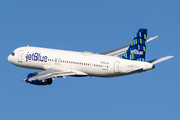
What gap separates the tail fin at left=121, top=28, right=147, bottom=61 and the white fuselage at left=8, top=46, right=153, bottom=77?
926mm

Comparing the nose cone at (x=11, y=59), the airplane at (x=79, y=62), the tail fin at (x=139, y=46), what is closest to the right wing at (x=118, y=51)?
the airplane at (x=79, y=62)

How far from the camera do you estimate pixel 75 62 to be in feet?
262

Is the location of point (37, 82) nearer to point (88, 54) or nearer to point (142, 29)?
point (88, 54)

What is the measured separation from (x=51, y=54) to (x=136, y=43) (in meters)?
16.4

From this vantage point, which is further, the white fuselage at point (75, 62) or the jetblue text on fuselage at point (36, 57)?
the jetblue text on fuselage at point (36, 57)

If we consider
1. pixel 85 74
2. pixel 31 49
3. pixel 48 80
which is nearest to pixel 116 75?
pixel 85 74

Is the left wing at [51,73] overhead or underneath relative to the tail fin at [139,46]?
underneath

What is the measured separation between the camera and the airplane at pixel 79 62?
247 feet

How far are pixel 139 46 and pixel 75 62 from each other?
12278 millimetres

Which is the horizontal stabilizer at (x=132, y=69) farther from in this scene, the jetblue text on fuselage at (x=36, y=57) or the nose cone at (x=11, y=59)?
the nose cone at (x=11, y=59)

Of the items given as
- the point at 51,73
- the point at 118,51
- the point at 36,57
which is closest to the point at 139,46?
the point at 118,51

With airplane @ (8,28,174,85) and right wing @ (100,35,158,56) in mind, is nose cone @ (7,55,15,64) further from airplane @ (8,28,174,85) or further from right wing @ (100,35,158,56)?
right wing @ (100,35,158,56)

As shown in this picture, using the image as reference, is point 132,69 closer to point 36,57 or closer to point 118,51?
point 118,51

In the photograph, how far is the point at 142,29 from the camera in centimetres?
7475
